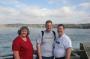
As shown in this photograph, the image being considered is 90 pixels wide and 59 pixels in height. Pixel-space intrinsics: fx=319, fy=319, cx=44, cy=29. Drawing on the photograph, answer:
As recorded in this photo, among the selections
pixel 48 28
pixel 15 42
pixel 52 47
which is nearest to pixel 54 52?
pixel 52 47

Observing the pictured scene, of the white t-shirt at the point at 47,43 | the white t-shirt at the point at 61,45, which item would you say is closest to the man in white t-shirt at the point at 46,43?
the white t-shirt at the point at 47,43

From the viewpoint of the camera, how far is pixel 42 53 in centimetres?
834

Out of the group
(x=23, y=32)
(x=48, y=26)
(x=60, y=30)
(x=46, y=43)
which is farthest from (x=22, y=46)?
(x=60, y=30)

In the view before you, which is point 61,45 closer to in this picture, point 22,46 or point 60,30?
point 60,30

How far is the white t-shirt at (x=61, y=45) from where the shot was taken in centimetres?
825

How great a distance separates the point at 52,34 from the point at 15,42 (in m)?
1.11

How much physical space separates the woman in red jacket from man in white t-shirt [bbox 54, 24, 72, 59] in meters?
0.76

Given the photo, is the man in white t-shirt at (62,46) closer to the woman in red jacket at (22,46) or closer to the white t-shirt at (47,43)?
the white t-shirt at (47,43)

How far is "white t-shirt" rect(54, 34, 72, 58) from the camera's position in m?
8.25

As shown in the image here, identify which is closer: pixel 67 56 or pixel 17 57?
pixel 17 57

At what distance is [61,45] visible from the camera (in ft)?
27.1

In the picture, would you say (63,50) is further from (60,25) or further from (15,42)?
(15,42)

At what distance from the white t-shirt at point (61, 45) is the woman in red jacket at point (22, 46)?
75 centimetres

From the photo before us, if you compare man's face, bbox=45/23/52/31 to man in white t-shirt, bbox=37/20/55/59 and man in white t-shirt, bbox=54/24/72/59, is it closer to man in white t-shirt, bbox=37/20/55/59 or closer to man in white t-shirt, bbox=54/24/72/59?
man in white t-shirt, bbox=37/20/55/59
